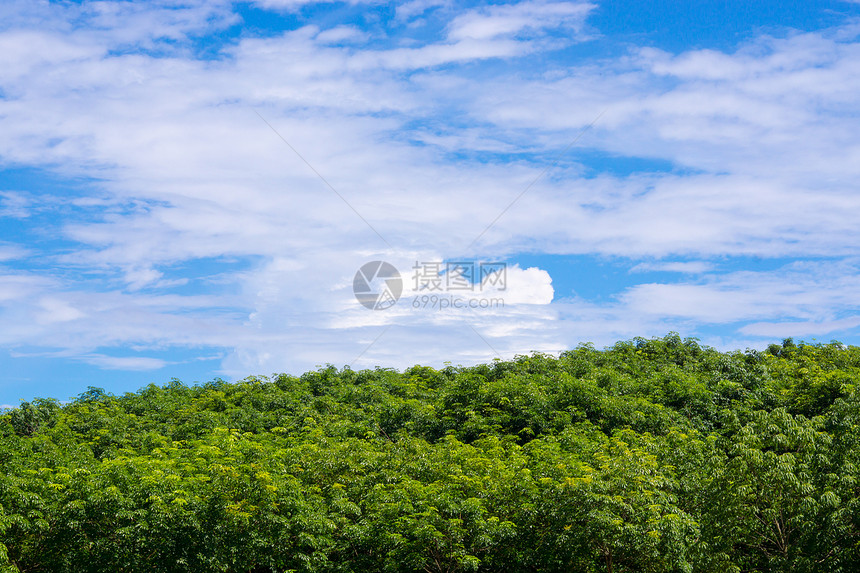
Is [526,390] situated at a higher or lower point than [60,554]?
higher

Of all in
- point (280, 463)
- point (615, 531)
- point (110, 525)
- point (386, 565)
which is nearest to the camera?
point (615, 531)

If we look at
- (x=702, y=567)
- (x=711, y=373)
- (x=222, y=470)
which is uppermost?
(x=711, y=373)

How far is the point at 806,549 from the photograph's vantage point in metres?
18.3

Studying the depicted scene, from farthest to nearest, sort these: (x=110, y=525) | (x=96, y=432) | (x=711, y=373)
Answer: (x=711, y=373) < (x=96, y=432) < (x=110, y=525)

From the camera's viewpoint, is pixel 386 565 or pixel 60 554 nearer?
pixel 386 565

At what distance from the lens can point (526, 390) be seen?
32219 mm

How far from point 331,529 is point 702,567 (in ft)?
33.6

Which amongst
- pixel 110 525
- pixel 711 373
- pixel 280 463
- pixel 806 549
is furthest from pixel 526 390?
pixel 110 525

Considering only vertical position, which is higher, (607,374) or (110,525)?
(607,374)

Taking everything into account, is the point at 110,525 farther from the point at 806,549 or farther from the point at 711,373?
the point at 711,373

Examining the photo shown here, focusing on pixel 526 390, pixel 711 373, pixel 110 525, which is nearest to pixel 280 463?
pixel 110 525

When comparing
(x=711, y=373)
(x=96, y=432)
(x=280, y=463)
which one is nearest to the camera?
(x=280, y=463)

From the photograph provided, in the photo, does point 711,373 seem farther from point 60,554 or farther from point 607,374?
point 60,554

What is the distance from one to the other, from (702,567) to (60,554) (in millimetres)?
18606
